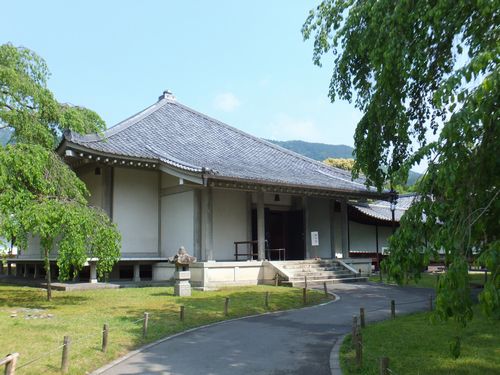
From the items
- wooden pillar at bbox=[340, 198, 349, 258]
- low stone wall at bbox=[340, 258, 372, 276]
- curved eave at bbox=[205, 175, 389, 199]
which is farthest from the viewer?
wooden pillar at bbox=[340, 198, 349, 258]

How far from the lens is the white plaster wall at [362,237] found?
28047 mm

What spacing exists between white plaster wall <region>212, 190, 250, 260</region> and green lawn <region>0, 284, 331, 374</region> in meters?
3.41

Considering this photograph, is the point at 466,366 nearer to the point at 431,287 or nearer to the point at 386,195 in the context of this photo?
the point at 431,287

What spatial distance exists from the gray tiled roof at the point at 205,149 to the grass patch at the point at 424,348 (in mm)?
8662

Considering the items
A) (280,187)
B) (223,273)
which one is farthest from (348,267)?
(223,273)

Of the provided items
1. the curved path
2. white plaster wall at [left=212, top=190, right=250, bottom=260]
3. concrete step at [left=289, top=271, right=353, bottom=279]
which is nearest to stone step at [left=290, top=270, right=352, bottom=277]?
concrete step at [left=289, top=271, right=353, bottom=279]

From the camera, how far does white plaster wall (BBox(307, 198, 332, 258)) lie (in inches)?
939

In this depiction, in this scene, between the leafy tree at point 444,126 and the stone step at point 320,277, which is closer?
the leafy tree at point 444,126

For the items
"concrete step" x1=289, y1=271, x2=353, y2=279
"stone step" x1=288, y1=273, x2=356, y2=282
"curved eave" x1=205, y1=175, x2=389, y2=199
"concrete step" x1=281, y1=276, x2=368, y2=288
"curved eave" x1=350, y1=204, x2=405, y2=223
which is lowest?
"concrete step" x1=281, y1=276, x2=368, y2=288

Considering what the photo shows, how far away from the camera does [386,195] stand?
2252 cm

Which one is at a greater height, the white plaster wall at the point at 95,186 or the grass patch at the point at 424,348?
the white plaster wall at the point at 95,186

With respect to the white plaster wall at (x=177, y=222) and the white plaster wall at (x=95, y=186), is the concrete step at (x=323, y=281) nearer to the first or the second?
the white plaster wall at (x=177, y=222)

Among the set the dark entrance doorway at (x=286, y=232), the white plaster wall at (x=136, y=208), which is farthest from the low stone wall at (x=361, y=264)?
the white plaster wall at (x=136, y=208)

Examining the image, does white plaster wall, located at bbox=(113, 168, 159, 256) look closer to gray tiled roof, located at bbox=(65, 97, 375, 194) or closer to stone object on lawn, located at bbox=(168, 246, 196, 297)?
gray tiled roof, located at bbox=(65, 97, 375, 194)
